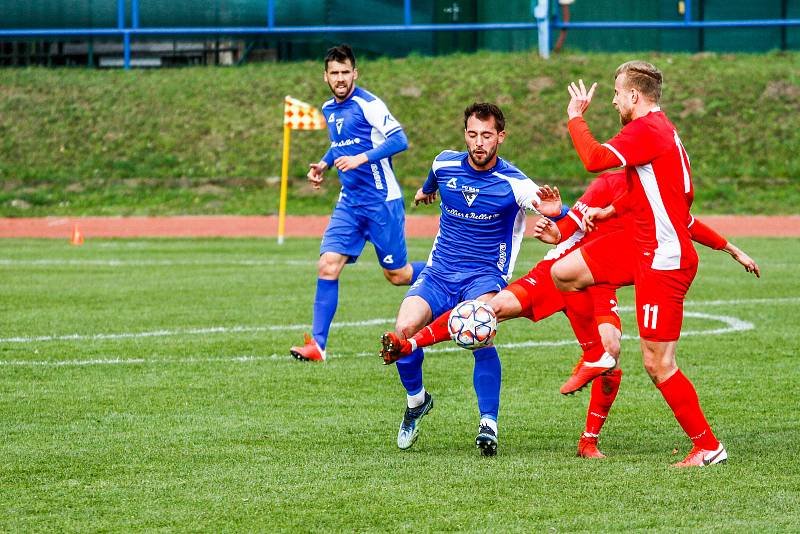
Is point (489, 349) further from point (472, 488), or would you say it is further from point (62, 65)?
point (62, 65)

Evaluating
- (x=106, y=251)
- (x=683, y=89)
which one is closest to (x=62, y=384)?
(x=106, y=251)

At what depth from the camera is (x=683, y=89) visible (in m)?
28.9

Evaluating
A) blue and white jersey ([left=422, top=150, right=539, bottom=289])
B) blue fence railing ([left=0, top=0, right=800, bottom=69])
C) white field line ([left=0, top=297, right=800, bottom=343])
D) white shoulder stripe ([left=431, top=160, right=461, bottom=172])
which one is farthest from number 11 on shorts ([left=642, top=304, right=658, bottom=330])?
blue fence railing ([left=0, top=0, right=800, bottom=69])

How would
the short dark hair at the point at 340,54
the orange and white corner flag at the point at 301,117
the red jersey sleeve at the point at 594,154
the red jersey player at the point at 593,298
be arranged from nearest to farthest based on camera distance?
1. the red jersey sleeve at the point at 594,154
2. the red jersey player at the point at 593,298
3. the short dark hair at the point at 340,54
4. the orange and white corner flag at the point at 301,117

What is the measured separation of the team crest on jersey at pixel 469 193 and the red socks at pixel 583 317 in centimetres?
73

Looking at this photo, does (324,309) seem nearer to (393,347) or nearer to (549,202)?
(549,202)

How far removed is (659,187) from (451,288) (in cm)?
149

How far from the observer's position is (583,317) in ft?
Result: 23.8

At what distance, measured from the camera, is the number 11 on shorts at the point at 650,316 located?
246 inches

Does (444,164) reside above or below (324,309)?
above

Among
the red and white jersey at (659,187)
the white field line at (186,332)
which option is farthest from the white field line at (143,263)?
the red and white jersey at (659,187)

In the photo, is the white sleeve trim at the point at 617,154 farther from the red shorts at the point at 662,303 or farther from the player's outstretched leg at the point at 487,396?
the player's outstretched leg at the point at 487,396

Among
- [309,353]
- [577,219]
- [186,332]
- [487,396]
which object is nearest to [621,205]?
[577,219]

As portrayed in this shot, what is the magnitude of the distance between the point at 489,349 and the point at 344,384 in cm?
199
